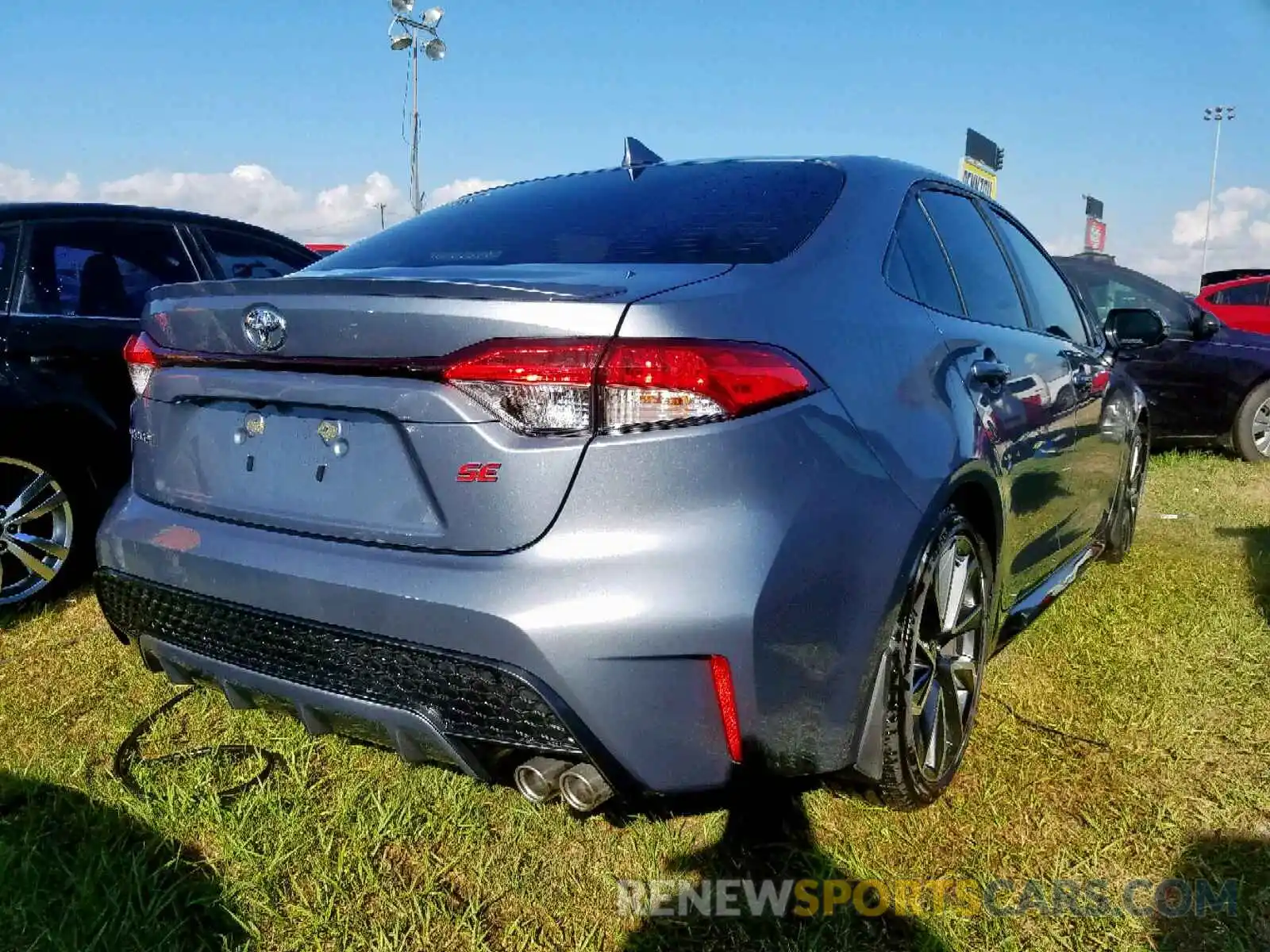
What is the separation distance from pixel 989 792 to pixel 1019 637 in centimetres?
115

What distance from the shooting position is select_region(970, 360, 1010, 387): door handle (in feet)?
7.62

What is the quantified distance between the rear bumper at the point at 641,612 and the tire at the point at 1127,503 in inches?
110

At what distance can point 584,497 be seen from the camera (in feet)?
5.19

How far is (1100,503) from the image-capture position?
371 cm

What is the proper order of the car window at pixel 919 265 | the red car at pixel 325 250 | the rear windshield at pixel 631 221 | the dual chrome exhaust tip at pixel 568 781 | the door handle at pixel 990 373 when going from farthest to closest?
the red car at pixel 325 250 < the door handle at pixel 990 373 < the car window at pixel 919 265 < the rear windshield at pixel 631 221 < the dual chrome exhaust tip at pixel 568 781

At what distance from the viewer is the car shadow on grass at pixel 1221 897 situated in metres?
1.86

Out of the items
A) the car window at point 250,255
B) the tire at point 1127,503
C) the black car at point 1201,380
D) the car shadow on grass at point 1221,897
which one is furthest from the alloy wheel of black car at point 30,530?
the black car at point 1201,380

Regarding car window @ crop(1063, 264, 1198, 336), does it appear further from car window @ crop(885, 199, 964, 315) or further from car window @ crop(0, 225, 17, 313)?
car window @ crop(0, 225, 17, 313)

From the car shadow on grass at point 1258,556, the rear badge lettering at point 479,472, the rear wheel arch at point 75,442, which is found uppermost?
the rear badge lettering at point 479,472

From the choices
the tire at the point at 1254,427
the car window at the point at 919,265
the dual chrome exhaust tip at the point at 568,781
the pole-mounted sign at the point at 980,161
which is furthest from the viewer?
the pole-mounted sign at the point at 980,161

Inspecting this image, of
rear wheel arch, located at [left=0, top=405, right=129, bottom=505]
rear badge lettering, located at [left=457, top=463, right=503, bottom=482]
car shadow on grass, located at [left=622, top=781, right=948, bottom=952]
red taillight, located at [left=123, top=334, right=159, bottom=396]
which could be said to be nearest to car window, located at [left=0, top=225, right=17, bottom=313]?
rear wheel arch, located at [left=0, top=405, right=129, bottom=505]

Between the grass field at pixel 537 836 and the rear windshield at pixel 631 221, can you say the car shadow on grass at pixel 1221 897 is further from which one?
the rear windshield at pixel 631 221

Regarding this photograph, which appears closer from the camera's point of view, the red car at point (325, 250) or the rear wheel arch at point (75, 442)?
the red car at point (325, 250)

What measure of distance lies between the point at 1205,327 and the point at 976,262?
4.06 meters
